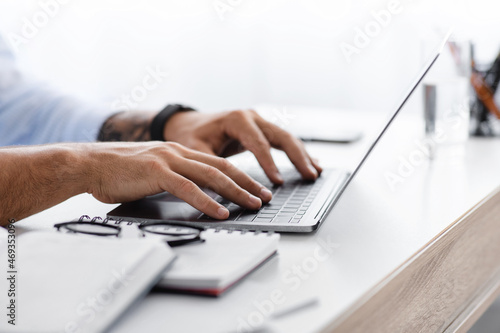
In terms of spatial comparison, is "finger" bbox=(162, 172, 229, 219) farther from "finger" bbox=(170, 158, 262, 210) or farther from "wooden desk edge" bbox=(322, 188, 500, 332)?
"wooden desk edge" bbox=(322, 188, 500, 332)

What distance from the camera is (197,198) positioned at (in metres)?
0.72

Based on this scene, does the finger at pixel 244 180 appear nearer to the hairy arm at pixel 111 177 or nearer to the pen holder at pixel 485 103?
the hairy arm at pixel 111 177

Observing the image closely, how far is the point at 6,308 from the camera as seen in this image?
1.59 ft

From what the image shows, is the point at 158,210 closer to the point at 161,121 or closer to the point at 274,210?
the point at 274,210

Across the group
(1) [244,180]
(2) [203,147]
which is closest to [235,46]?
(2) [203,147]

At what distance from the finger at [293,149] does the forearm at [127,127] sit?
10.2 inches

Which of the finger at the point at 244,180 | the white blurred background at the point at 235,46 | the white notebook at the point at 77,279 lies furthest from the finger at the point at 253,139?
the white blurred background at the point at 235,46

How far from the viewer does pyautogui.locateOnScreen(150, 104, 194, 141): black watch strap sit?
1.11 meters

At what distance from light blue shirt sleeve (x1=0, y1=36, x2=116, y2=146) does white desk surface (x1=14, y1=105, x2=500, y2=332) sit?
1.24 ft

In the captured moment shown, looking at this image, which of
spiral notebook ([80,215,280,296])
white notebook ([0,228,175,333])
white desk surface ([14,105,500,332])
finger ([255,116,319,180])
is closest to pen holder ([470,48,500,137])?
white desk surface ([14,105,500,332])

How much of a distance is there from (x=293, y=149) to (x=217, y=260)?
16.7 inches

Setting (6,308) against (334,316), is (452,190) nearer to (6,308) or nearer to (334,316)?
(334,316)

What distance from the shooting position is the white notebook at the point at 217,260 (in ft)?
1.70

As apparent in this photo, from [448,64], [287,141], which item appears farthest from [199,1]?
[287,141]
